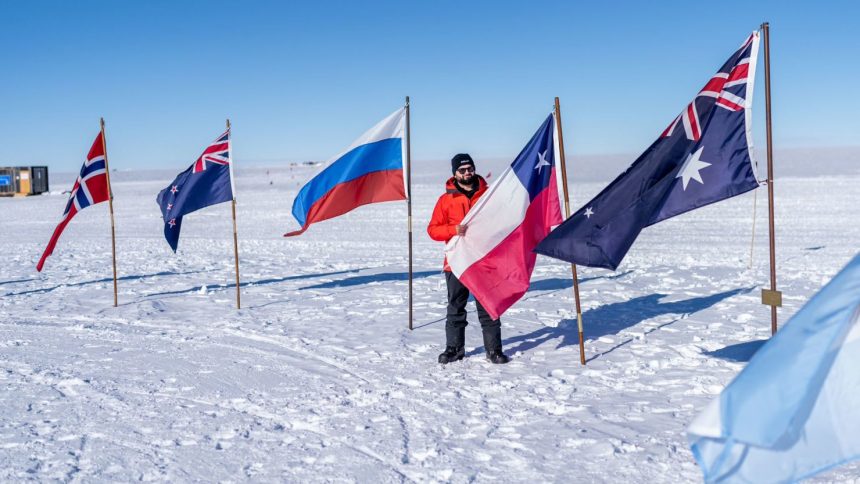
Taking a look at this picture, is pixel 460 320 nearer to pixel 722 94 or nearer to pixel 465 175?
pixel 465 175

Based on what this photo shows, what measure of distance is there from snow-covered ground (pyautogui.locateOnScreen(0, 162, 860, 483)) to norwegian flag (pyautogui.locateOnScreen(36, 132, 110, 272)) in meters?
1.37

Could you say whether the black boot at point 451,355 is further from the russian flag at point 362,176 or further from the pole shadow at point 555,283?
the pole shadow at point 555,283

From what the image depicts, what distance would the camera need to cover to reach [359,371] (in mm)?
6527

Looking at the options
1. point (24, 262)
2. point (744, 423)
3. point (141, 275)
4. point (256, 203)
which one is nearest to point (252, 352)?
point (744, 423)

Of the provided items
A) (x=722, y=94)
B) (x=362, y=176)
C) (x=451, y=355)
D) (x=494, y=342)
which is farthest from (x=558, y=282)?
(x=722, y=94)

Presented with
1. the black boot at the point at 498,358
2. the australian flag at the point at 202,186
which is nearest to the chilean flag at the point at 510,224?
the black boot at the point at 498,358

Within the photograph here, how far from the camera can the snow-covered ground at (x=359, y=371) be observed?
14.7 ft

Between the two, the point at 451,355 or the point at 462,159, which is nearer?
the point at 462,159

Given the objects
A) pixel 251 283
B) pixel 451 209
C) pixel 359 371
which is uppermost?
pixel 451 209

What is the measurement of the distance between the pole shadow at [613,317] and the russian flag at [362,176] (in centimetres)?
217

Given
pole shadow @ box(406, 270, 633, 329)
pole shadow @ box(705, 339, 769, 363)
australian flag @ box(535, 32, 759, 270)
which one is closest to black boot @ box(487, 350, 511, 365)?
australian flag @ box(535, 32, 759, 270)

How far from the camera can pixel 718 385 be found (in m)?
5.76

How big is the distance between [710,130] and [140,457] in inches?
179

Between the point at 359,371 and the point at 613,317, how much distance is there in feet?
11.6
